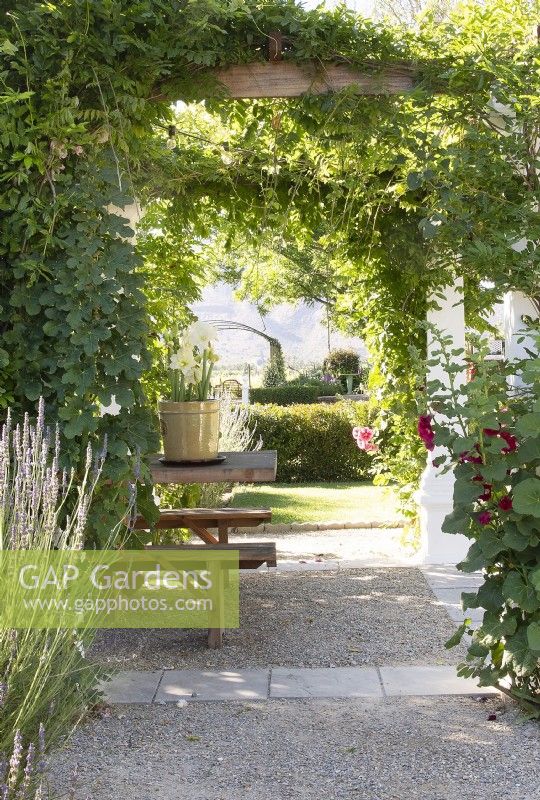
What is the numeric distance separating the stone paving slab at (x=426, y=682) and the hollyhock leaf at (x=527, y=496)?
42.1 inches

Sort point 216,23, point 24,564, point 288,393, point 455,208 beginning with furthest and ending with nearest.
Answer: point 288,393, point 455,208, point 216,23, point 24,564

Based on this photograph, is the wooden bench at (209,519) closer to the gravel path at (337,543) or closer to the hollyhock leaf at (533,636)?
the gravel path at (337,543)

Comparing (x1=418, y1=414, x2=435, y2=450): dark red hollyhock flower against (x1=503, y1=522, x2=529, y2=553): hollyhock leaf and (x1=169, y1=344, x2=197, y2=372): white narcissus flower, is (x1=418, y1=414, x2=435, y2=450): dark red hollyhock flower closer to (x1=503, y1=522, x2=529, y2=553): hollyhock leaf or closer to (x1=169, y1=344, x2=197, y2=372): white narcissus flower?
(x1=503, y1=522, x2=529, y2=553): hollyhock leaf

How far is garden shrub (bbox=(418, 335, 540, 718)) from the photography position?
3.01m

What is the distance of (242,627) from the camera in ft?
15.9

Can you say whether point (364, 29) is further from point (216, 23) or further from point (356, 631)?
point (356, 631)

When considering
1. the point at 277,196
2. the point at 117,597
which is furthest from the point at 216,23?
the point at 117,597

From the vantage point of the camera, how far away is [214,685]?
386cm

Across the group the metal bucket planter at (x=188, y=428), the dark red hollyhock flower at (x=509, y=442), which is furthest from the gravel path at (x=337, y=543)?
the dark red hollyhock flower at (x=509, y=442)

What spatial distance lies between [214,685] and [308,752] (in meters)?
0.85

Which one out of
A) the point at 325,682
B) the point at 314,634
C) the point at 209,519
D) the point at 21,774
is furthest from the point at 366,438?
the point at 21,774

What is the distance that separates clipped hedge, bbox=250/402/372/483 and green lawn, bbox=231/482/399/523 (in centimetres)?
34

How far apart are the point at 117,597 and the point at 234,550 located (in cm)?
88

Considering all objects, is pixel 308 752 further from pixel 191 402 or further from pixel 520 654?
pixel 191 402
